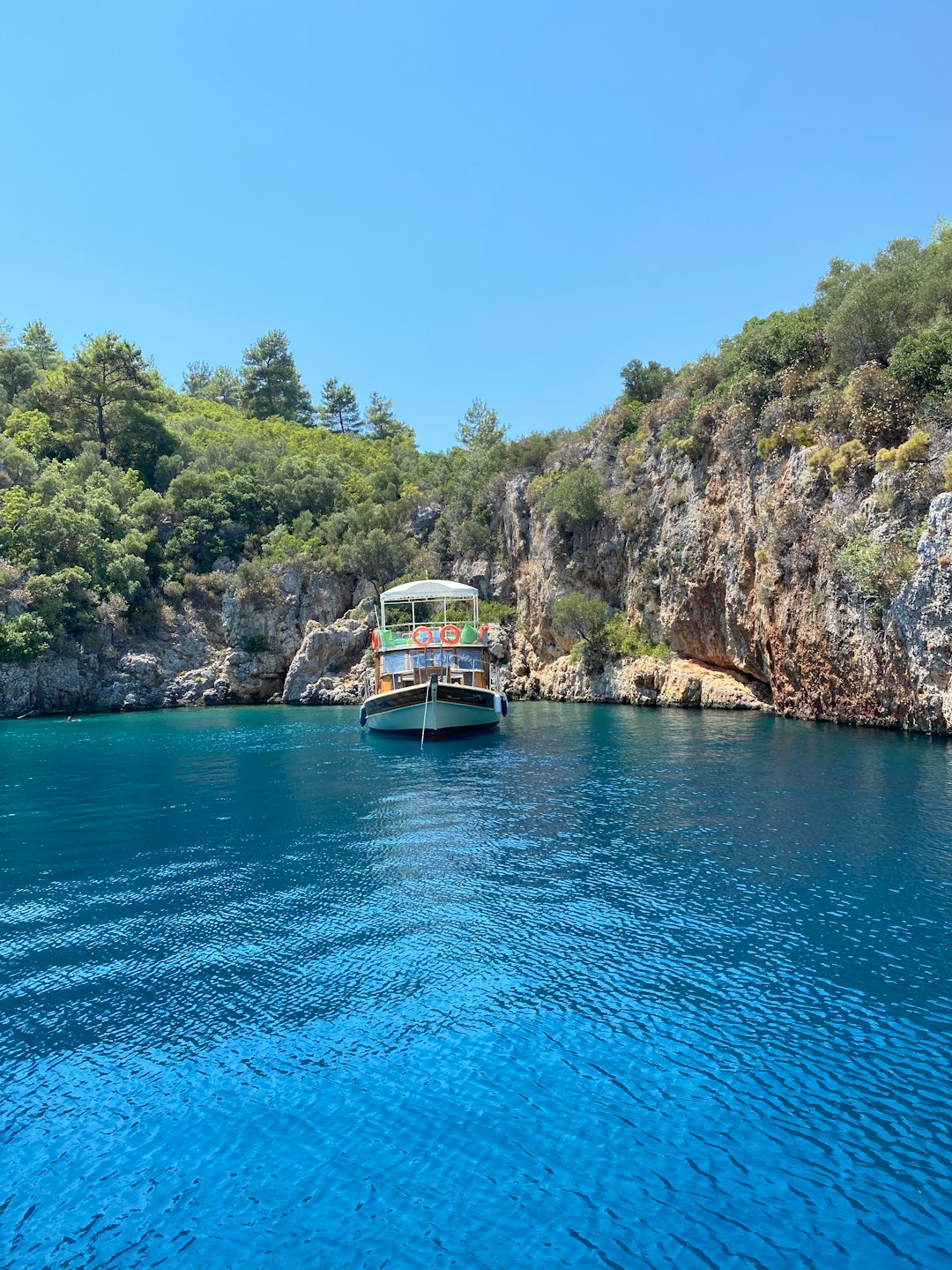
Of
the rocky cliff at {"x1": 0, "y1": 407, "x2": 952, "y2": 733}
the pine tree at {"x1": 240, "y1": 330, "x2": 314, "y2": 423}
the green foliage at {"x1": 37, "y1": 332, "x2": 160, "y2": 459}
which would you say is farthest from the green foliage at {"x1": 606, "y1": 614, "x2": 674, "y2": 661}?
the pine tree at {"x1": 240, "y1": 330, "x2": 314, "y2": 423}

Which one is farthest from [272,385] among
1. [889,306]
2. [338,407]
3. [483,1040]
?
[483,1040]

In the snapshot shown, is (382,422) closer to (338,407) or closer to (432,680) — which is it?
(338,407)

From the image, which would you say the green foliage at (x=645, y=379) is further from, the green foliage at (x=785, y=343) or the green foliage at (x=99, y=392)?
the green foliage at (x=99, y=392)

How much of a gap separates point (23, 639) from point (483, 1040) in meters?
49.6

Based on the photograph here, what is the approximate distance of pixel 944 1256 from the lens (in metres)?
5.06

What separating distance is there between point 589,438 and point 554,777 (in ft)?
129

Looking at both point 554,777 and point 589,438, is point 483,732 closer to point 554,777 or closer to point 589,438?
point 554,777

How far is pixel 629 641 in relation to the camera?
46781mm

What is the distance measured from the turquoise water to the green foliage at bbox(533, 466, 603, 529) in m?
35.3

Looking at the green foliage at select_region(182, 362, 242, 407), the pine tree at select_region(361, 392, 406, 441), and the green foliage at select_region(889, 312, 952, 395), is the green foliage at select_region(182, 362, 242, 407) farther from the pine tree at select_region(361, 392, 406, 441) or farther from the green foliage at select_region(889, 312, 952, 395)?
the green foliage at select_region(889, 312, 952, 395)

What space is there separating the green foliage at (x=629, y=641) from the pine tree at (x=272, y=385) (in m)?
63.2

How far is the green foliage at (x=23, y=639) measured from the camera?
4781 centimetres

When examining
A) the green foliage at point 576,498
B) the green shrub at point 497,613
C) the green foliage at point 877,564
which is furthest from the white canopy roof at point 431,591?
the green shrub at point 497,613

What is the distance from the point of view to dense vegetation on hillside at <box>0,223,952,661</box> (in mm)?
30109
